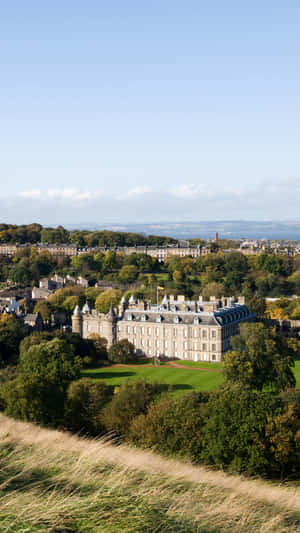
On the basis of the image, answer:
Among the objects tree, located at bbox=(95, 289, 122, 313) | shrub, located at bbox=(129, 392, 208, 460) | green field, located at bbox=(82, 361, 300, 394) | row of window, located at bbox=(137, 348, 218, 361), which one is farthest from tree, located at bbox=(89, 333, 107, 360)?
shrub, located at bbox=(129, 392, 208, 460)

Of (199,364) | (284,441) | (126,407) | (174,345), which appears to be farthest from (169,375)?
(284,441)

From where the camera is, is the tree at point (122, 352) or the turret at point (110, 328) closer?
the tree at point (122, 352)

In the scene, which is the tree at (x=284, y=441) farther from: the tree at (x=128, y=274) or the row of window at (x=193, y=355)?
the tree at (x=128, y=274)

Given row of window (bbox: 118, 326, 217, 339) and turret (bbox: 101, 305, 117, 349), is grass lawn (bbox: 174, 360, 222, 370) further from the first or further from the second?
turret (bbox: 101, 305, 117, 349)

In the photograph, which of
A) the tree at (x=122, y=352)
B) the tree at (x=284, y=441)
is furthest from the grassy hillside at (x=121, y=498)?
the tree at (x=122, y=352)

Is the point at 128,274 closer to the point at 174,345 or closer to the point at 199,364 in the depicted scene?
the point at 174,345

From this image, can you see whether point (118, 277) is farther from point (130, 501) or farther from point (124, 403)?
point (130, 501)
